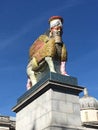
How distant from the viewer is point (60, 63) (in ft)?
72.0

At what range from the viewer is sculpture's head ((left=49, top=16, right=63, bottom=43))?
22.5 metres

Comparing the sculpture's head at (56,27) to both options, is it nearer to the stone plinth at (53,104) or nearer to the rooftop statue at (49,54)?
the rooftop statue at (49,54)

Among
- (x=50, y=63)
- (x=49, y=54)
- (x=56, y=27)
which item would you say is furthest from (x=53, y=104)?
(x=56, y=27)

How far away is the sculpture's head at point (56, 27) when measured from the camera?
22.5 m

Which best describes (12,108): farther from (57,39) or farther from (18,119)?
(57,39)

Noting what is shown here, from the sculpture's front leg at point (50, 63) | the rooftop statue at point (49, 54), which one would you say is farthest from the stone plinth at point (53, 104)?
the rooftop statue at point (49, 54)

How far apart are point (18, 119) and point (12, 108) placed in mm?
869

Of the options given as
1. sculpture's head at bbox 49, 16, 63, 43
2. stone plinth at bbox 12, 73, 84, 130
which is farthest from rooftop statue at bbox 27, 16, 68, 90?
stone plinth at bbox 12, 73, 84, 130

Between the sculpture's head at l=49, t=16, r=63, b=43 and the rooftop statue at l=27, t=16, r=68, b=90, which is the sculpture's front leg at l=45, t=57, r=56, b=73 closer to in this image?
the rooftop statue at l=27, t=16, r=68, b=90

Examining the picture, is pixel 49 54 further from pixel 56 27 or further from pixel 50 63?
pixel 56 27

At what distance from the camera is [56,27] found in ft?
74.3

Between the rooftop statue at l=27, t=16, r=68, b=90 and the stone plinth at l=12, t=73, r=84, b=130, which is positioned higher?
the rooftop statue at l=27, t=16, r=68, b=90

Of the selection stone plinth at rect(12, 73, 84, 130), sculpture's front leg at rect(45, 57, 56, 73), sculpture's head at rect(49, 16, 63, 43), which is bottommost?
stone plinth at rect(12, 73, 84, 130)

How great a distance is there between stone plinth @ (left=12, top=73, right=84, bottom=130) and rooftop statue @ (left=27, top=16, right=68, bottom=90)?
49.2 inches
